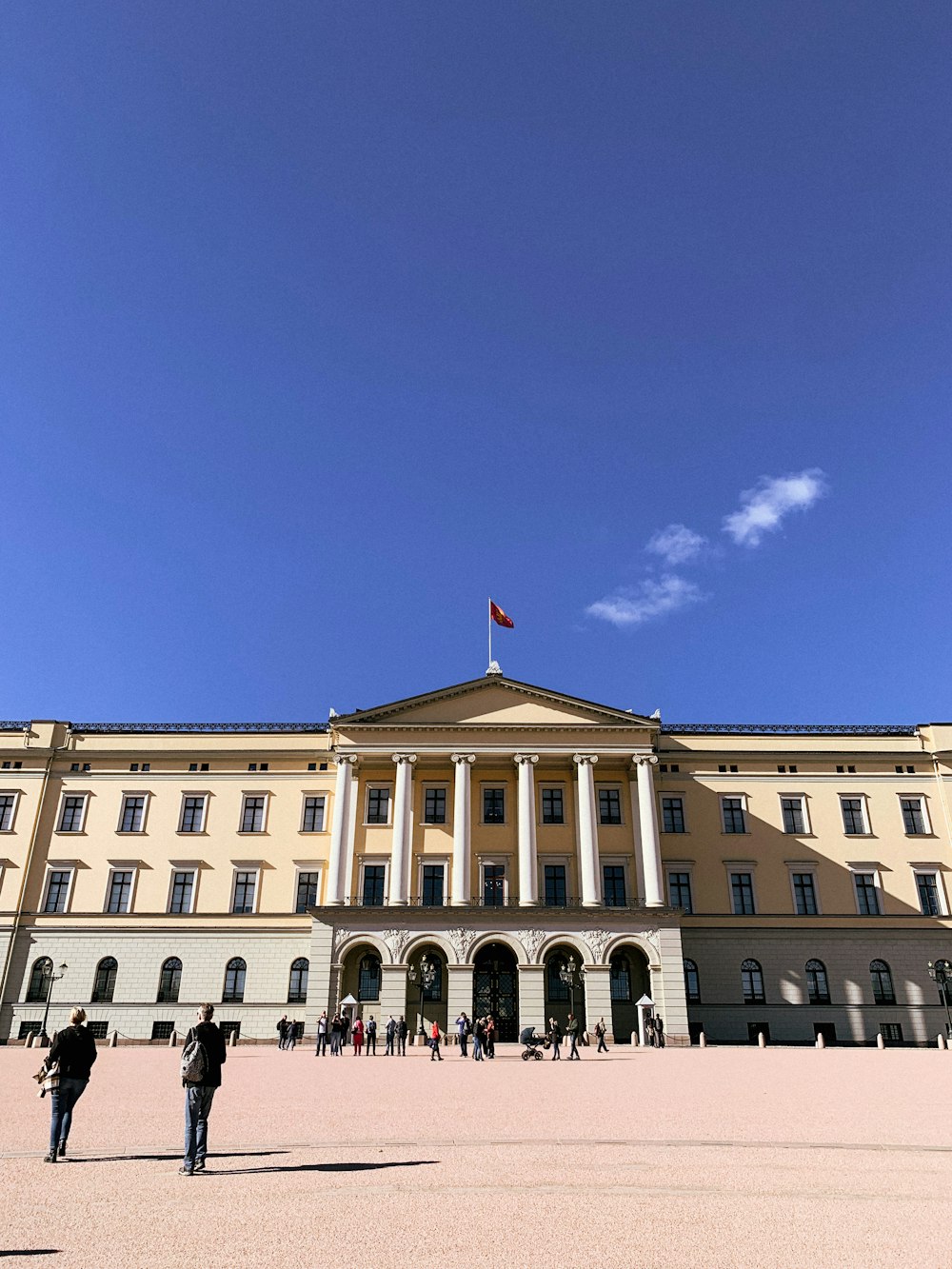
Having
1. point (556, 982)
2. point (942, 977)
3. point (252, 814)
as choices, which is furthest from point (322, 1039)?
point (942, 977)

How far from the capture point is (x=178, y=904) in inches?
1826

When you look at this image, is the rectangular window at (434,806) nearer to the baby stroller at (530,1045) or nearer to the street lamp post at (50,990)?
the baby stroller at (530,1045)

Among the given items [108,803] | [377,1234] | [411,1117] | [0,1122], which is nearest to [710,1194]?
[377,1234]

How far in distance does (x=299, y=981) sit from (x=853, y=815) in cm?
3107

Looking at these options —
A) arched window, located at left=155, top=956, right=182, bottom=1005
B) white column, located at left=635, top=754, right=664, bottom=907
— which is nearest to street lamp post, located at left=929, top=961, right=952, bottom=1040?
white column, located at left=635, top=754, right=664, bottom=907

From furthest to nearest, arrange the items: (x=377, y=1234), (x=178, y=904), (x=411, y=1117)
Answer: (x=178, y=904), (x=411, y=1117), (x=377, y=1234)

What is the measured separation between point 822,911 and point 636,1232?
4288cm

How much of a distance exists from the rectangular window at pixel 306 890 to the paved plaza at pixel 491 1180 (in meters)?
27.5

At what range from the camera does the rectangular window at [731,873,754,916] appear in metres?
46.1

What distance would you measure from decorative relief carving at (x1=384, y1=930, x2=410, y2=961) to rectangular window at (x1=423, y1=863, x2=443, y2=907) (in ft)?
8.82

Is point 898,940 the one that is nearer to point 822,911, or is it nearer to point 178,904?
point 822,911

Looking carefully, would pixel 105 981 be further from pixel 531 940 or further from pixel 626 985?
pixel 626 985

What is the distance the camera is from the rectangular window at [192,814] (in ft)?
158

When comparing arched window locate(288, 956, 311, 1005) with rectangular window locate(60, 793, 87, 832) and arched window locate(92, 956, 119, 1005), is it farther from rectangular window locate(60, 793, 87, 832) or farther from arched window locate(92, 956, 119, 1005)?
rectangular window locate(60, 793, 87, 832)
